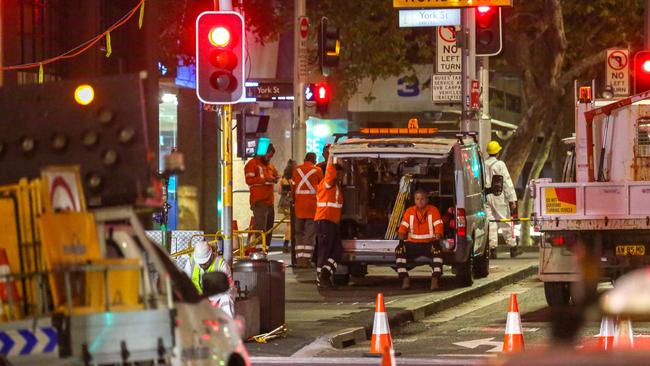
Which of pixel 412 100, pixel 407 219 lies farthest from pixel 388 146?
pixel 412 100

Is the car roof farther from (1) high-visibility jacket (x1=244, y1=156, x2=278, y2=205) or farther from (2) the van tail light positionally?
(1) high-visibility jacket (x1=244, y1=156, x2=278, y2=205)

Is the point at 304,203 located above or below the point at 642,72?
below

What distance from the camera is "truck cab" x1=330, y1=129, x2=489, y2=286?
2075cm

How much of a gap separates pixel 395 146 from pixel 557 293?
10.8 ft

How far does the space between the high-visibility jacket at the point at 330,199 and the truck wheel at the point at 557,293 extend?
3589mm

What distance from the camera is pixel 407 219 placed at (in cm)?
2094

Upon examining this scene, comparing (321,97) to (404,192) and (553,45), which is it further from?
(553,45)

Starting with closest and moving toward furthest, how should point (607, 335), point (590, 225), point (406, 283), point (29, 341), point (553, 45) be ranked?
point (29, 341) < point (607, 335) < point (590, 225) < point (406, 283) < point (553, 45)

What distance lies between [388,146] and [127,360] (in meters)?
13.6

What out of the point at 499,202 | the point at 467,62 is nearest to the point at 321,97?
the point at 467,62

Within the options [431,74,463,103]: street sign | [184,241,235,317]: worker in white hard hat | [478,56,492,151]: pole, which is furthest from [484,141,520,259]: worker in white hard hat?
[184,241,235,317]: worker in white hard hat

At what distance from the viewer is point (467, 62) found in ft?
84.9

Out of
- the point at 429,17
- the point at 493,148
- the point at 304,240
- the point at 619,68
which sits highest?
the point at 429,17

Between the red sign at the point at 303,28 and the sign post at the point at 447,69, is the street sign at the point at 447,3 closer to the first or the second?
the sign post at the point at 447,69
